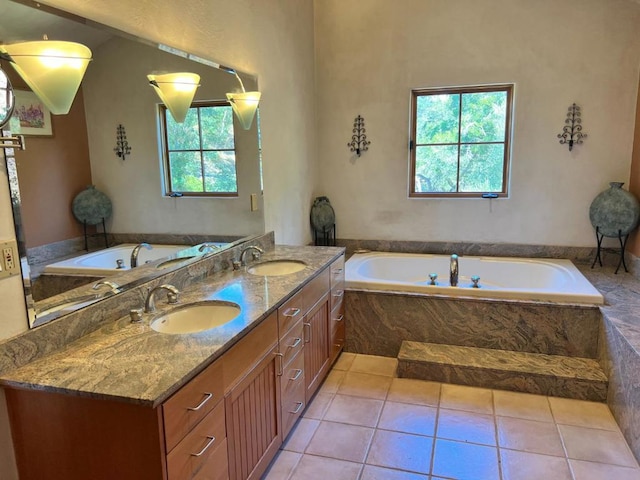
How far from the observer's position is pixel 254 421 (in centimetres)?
188

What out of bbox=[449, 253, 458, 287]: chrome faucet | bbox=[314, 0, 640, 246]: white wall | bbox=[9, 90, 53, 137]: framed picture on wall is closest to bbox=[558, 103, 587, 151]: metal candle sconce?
bbox=[314, 0, 640, 246]: white wall

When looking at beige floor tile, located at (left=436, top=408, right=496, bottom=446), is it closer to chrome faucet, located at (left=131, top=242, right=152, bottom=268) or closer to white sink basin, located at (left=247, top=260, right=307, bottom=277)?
white sink basin, located at (left=247, top=260, right=307, bottom=277)

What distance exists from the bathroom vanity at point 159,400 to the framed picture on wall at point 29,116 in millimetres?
719

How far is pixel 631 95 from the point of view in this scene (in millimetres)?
3473

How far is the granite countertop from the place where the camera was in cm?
129

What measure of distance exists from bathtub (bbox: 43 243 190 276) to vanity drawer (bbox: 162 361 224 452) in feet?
2.15

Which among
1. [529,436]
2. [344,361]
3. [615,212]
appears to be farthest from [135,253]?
[615,212]

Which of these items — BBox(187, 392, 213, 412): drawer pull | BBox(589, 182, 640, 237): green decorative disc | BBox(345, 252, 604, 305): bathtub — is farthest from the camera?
BBox(589, 182, 640, 237): green decorative disc

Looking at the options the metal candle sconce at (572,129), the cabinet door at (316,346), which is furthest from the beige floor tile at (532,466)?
the metal candle sconce at (572,129)

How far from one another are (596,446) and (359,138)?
2843 mm

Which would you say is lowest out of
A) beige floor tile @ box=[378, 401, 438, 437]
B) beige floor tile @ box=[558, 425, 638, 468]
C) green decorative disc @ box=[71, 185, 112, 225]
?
beige floor tile @ box=[558, 425, 638, 468]

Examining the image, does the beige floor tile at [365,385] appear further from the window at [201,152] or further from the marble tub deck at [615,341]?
the window at [201,152]

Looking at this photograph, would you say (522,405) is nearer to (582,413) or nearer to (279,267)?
(582,413)

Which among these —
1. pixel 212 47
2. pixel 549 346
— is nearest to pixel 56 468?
pixel 212 47
